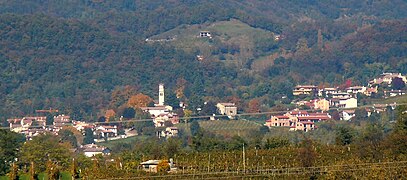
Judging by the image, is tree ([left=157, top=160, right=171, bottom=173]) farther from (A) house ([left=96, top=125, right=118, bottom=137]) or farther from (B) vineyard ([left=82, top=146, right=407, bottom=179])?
(A) house ([left=96, top=125, right=118, bottom=137])

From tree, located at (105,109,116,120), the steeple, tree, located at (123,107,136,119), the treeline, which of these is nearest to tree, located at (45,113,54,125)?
tree, located at (105,109,116,120)

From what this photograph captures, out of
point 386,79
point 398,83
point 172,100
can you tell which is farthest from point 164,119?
point 386,79

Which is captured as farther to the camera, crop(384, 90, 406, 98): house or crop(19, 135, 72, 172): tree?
crop(384, 90, 406, 98): house

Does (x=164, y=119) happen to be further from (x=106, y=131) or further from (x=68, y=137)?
(x=68, y=137)

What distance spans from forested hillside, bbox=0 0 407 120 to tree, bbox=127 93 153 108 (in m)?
1.30

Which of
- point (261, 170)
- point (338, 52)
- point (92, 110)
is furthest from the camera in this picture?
point (338, 52)

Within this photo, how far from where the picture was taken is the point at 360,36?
140750mm

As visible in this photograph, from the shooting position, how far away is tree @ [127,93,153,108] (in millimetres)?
109312

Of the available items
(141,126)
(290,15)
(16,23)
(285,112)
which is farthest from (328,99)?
(290,15)

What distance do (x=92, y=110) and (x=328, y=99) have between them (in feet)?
60.7

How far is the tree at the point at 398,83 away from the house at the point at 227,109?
46.0 ft

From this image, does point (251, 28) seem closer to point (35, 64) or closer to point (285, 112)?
point (35, 64)

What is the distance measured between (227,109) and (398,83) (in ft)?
55.6

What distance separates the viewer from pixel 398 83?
376 ft
